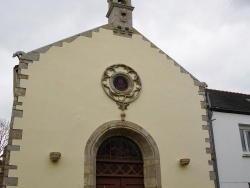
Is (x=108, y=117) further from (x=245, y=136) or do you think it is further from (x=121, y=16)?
(x=245, y=136)

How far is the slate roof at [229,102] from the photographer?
1227 centimetres

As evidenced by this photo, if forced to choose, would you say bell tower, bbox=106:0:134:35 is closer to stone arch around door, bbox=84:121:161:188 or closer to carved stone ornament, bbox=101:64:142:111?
carved stone ornament, bbox=101:64:142:111

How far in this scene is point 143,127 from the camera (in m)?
9.93

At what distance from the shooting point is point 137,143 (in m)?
10.1

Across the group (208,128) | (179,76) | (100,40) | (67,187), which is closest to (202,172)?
(208,128)

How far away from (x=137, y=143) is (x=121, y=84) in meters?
2.00

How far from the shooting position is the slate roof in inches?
483

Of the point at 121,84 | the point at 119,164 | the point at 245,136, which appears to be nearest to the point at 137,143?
the point at 119,164

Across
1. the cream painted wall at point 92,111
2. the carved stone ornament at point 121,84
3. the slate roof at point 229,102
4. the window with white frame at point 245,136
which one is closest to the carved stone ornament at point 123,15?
the cream painted wall at point 92,111

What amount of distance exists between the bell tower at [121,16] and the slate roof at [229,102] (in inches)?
174

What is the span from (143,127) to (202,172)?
2.44m

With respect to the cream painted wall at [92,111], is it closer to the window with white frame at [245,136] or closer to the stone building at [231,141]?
the stone building at [231,141]

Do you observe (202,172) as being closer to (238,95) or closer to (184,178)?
(184,178)

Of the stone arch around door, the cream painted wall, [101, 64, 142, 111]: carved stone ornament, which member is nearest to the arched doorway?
the stone arch around door
